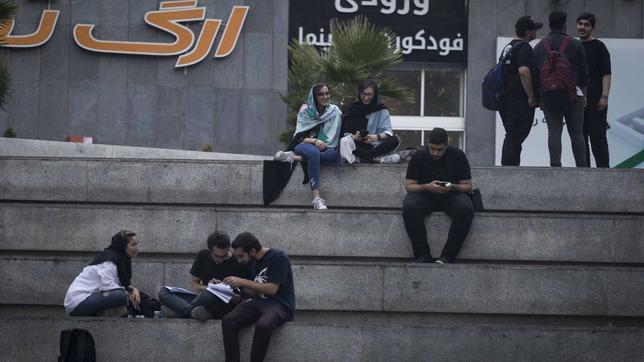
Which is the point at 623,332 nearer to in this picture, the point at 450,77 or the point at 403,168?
the point at 403,168

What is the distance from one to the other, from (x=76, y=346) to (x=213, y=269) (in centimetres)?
139

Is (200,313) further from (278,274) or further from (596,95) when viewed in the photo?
(596,95)

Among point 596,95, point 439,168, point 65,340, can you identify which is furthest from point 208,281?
point 596,95

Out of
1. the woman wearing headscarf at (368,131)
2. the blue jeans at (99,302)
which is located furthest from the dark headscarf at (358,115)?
the blue jeans at (99,302)

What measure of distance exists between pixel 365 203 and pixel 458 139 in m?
14.6

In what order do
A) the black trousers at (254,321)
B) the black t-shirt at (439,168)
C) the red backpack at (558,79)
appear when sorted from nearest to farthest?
1. the black trousers at (254,321)
2. the black t-shirt at (439,168)
3. the red backpack at (558,79)

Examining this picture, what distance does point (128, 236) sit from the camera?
34.9 feet

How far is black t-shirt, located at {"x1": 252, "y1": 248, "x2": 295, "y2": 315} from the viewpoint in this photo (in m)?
10.1

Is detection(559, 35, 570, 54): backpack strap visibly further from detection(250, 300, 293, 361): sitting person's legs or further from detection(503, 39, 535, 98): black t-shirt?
detection(250, 300, 293, 361): sitting person's legs

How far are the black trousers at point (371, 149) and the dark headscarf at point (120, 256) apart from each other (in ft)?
10.0

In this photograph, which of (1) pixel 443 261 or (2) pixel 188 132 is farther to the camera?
(2) pixel 188 132

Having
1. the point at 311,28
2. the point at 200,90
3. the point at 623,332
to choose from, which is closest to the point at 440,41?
the point at 311,28

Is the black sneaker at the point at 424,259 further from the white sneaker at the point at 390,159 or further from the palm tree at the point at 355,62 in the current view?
the palm tree at the point at 355,62

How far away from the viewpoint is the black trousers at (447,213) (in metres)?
11.3
